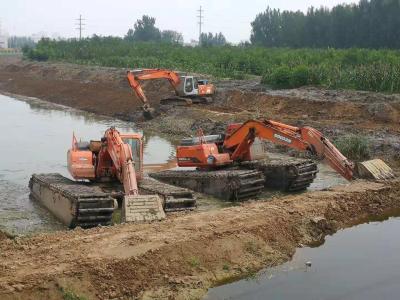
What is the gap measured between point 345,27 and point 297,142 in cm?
5838

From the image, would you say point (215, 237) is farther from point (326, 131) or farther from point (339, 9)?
point (339, 9)

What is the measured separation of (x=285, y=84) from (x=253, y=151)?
18.1 metres

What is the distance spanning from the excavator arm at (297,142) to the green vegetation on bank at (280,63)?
14.6 metres

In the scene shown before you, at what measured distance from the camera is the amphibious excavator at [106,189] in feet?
35.3

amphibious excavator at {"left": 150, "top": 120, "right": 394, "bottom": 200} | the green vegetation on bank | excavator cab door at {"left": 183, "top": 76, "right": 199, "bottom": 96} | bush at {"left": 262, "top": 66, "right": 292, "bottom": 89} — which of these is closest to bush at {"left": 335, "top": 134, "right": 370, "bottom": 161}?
amphibious excavator at {"left": 150, "top": 120, "right": 394, "bottom": 200}

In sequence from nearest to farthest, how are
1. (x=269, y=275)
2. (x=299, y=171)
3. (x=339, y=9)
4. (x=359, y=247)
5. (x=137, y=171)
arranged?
1. (x=269, y=275)
2. (x=359, y=247)
3. (x=137, y=171)
4. (x=299, y=171)
5. (x=339, y=9)

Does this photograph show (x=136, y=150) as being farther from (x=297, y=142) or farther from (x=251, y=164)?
(x=297, y=142)

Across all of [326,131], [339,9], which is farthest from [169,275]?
[339,9]

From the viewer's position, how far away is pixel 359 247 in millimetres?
10727

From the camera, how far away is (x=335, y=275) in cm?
934

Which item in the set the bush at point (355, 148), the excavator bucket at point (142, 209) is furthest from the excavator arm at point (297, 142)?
the excavator bucket at point (142, 209)

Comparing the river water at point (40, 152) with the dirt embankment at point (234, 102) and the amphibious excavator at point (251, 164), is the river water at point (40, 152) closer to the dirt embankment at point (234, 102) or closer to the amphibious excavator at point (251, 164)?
the amphibious excavator at point (251, 164)

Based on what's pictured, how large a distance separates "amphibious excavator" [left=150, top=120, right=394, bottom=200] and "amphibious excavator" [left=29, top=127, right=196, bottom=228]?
160cm

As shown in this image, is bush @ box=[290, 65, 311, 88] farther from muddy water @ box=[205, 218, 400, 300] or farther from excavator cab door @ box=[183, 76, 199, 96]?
muddy water @ box=[205, 218, 400, 300]
